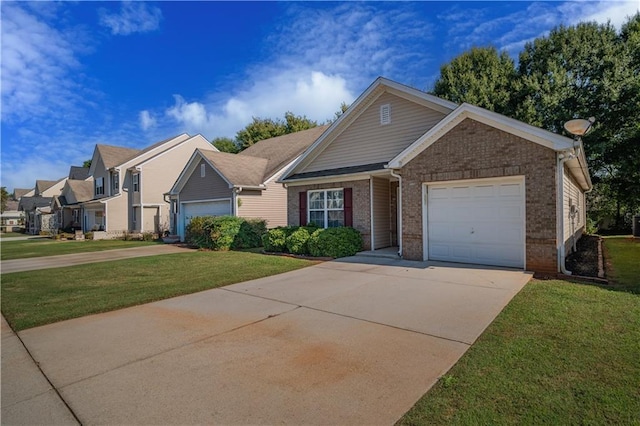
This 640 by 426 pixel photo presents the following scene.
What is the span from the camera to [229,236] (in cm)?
1598

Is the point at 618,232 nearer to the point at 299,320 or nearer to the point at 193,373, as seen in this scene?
the point at 299,320

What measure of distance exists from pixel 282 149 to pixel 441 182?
14.4 metres

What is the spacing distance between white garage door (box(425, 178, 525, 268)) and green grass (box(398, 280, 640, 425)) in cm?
374

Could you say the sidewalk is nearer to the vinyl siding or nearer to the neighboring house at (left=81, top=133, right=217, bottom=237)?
the vinyl siding

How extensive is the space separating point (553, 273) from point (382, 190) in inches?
256

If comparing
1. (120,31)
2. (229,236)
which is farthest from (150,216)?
(120,31)

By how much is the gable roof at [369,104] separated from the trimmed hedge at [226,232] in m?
3.19

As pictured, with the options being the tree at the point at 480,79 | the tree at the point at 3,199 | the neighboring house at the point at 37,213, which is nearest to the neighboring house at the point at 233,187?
the tree at the point at 480,79

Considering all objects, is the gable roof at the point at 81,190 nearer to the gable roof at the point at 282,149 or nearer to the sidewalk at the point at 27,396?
the gable roof at the point at 282,149

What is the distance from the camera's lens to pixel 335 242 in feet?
39.7

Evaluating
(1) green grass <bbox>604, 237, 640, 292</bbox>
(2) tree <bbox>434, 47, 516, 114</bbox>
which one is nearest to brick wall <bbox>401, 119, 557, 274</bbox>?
(1) green grass <bbox>604, 237, 640, 292</bbox>

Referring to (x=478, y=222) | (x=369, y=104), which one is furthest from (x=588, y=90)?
(x=478, y=222)

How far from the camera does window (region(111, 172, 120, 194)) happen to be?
1125 inches

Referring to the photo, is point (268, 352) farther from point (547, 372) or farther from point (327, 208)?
point (327, 208)
